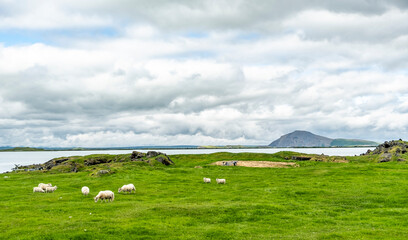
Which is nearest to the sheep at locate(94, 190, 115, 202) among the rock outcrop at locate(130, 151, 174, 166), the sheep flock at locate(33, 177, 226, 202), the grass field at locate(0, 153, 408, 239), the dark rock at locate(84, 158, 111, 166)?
the sheep flock at locate(33, 177, 226, 202)

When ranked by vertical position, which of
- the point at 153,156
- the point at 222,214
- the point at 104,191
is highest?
the point at 153,156

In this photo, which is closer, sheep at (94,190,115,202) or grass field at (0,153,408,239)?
grass field at (0,153,408,239)

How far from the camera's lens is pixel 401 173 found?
55.0 metres

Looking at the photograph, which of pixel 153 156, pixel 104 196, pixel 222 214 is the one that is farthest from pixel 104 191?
pixel 153 156

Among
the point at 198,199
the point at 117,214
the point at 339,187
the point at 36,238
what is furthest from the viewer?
the point at 339,187

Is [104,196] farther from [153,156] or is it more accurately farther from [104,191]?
[153,156]

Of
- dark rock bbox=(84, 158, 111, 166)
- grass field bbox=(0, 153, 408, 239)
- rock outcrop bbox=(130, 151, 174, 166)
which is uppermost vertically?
rock outcrop bbox=(130, 151, 174, 166)

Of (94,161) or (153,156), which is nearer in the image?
(153,156)

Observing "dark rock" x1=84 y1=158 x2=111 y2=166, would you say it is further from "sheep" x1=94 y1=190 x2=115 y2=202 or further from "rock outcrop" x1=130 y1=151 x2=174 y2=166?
"sheep" x1=94 y1=190 x2=115 y2=202

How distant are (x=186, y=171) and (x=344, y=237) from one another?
53732 mm

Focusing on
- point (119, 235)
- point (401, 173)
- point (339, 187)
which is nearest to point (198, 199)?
point (119, 235)

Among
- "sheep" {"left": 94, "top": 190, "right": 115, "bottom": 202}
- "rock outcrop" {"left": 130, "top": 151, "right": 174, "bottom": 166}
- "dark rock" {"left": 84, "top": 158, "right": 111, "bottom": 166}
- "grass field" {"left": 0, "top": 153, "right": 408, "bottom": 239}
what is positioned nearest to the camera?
"grass field" {"left": 0, "top": 153, "right": 408, "bottom": 239}

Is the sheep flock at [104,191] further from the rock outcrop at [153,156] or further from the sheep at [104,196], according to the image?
the rock outcrop at [153,156]

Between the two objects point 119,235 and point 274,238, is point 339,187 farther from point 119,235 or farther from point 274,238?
point 119,235
